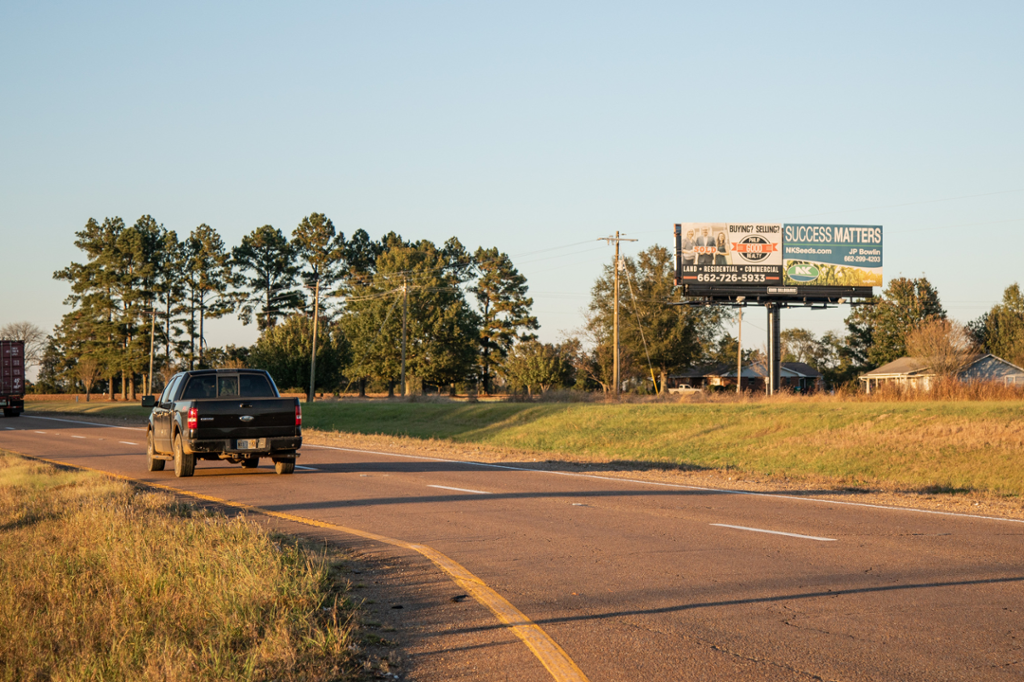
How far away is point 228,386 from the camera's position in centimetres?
1811

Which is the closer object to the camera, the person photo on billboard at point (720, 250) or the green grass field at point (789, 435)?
the green grass field at point (789, 435)

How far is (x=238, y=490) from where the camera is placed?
15.6 metres

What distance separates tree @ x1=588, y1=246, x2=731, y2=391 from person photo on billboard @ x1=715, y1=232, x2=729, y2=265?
31057mm

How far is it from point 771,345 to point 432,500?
4301 centimetres

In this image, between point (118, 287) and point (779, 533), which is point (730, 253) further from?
point (118, 287)

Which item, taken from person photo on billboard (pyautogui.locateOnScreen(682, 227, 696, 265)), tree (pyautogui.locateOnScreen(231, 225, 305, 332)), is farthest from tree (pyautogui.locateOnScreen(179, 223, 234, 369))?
person photo on billboard (pyautogui.locateOnScreen(682, 227, 696, 265))

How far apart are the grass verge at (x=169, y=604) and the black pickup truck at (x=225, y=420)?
18.8ft

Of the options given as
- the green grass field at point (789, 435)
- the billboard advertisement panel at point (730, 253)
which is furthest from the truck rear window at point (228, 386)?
the billboard advertisement panel at point (730, 253)

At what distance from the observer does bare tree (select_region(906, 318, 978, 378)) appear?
2633 inches

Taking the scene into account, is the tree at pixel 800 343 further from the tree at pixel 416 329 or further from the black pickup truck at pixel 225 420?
the black pickup truck at pixel 225 420

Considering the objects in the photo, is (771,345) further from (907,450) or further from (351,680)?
(351,680)

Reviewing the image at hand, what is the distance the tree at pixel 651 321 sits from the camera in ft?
287

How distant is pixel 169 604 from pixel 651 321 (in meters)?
83.1

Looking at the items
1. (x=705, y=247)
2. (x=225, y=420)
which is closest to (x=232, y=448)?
(x=225, y=420)
